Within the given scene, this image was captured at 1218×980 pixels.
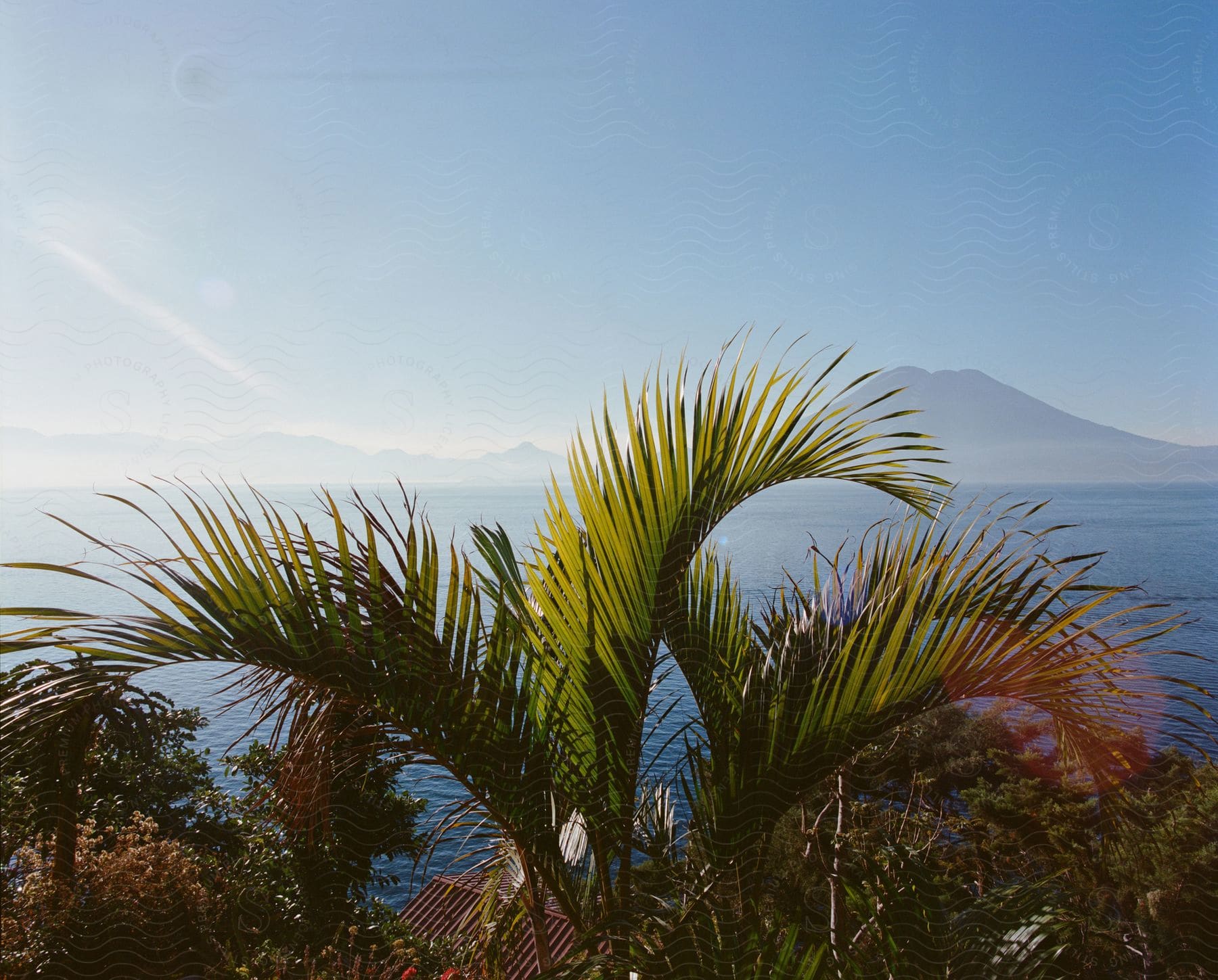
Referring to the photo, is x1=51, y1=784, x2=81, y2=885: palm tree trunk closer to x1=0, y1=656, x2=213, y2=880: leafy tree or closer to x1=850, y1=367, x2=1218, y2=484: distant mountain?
x1=0, y1=656, x2=213, y2=880: leafy tree

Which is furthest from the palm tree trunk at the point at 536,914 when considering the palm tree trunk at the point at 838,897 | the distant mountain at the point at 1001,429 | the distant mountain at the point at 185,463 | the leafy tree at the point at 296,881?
the distant mountain at the point at 1001,429

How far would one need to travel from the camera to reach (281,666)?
1071 millimetres

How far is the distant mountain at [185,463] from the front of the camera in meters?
1.14

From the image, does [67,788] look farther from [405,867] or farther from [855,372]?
[405,867]

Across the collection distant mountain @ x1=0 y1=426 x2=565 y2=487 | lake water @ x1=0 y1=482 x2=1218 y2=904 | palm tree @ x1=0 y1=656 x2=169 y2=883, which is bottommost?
lake water @ x1=0 y1=482 x2=1218 y2=904

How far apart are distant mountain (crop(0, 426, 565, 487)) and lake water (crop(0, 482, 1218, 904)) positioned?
0.08 meters

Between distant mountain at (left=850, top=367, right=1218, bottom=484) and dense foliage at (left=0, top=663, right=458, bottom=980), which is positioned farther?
distant mountain at (left=850, top=367, right=1218, bottom=484)

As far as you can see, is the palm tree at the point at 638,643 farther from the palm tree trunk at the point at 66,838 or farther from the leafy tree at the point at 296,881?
the leafy tree at the point at 296,881

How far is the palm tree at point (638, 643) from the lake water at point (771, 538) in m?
0.09

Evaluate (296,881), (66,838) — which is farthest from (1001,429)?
(66,838)

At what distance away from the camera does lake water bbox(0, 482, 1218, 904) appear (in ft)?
5.08

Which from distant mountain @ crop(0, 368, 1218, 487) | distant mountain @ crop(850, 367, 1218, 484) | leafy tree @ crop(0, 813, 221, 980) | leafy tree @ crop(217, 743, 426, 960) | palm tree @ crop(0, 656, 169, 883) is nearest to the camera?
palm tree @ crop(0, 656, 169, 883)

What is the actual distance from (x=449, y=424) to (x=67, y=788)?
116 centimetres

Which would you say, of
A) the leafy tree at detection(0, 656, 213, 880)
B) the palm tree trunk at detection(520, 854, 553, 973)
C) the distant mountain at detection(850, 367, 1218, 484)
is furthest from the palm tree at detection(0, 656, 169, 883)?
the distant mountain at detection(850, 367, 1218, 484)
